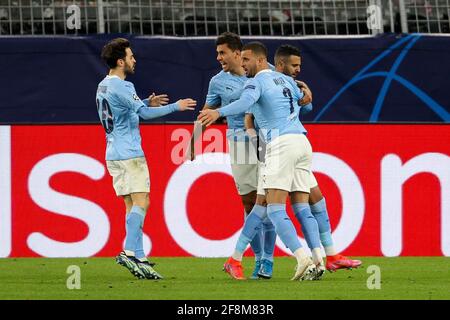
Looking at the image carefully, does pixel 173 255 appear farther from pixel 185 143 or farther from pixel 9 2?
pixel 9 2

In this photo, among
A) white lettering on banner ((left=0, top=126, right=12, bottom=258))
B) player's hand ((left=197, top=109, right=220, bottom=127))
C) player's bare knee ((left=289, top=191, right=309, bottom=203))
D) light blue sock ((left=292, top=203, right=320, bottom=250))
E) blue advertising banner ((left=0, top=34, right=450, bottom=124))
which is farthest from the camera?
blue advertising banner ((left=0, top=34, right=450, bottom=124))

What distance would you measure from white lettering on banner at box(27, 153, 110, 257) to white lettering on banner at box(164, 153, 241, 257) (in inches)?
25.4

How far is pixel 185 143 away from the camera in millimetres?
12805

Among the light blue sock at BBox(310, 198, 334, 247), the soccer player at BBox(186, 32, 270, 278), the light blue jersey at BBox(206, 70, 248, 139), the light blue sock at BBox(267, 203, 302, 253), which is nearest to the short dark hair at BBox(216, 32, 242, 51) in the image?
the soccer player at BBox(186, 32, 270, 278)

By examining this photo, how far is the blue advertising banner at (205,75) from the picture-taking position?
44.8ft

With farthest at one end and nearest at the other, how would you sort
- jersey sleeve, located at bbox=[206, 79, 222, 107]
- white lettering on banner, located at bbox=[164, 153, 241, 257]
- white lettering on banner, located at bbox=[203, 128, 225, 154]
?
white lettering on banner, located at bbox=[203, 128, 225, 154], white lettering on banner, located at bbox=[164, 153, 241, 257], jersey sleeve, located at bbox=[206, 79, 222, 107]

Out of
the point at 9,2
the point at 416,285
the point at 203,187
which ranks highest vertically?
the point at 9,2

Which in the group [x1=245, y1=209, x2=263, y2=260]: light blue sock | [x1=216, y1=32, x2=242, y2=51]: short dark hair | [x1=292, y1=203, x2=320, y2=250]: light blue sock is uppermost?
[x1=216, y1=32, x2=242, y2=51]: short dark hair

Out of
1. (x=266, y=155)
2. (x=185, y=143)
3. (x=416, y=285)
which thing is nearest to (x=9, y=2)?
(x=185, y=143)

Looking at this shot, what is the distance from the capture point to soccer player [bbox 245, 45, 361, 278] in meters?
10.2

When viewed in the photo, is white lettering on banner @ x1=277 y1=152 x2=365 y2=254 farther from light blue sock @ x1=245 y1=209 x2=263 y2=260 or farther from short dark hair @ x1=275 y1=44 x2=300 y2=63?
short dark hair @ x1=275 y1=44 x2=300 y2=63

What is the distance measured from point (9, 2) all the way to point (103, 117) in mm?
4089

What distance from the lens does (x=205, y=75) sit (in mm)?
13875

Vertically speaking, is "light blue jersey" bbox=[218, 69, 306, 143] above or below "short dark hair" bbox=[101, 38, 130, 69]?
below
